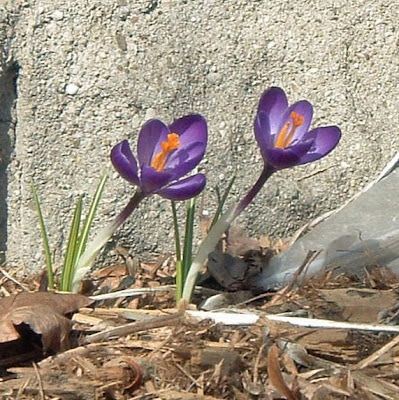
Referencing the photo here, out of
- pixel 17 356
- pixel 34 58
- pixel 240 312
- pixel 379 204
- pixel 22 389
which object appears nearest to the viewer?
pixel 22 389

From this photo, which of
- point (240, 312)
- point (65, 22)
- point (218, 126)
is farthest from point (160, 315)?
point (65, 22)

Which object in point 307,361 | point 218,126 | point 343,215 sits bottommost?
point 307,361

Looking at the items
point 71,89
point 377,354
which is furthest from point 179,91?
point 377,354

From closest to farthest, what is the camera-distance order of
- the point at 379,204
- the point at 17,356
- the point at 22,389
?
the point at 22,389 < the point at 17,356 < the point at 379,204

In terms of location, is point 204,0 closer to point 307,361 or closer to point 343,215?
point 343,215

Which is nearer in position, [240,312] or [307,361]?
[307,361]

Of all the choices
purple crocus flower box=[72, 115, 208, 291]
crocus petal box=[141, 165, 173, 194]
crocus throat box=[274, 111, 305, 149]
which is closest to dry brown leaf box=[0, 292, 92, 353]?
purple crocus flower box=[72, 115, 208, 291]

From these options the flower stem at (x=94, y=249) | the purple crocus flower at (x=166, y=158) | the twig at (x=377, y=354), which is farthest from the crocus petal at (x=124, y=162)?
the twig at (x=377, y=354)

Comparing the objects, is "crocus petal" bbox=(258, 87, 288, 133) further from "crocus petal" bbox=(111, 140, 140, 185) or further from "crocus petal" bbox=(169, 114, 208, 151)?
"crocus petal" bbox=(111, 140, 140, 185)

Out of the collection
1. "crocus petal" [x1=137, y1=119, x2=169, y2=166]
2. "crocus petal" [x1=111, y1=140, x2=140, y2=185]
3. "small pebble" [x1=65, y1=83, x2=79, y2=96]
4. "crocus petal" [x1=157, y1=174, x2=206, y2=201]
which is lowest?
"crocus petal" [x1=157, y1=174, x2=206, y2=201]
